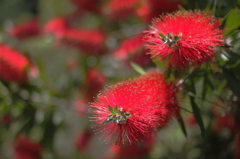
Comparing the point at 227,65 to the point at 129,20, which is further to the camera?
the point at 129,20

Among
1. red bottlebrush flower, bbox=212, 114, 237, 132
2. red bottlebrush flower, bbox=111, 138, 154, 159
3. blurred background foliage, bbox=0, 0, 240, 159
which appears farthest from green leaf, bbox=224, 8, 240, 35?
red bottlebrush flower, bbox=111, 138, 154, 159

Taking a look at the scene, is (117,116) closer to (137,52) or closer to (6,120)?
(137,52)

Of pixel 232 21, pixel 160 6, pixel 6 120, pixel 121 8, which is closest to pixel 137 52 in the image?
pixel 160 6

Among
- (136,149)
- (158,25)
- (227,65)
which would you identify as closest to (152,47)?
(158,25)

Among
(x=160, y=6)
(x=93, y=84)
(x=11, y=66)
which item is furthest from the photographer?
(x=93, y=84)

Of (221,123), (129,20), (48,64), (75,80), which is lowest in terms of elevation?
(221,123)

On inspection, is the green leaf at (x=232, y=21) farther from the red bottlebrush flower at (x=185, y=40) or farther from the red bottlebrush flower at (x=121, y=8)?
the red bottlebrush flower at (x=121, y=8)

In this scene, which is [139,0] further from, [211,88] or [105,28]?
[211,88]
